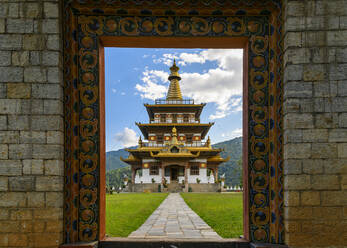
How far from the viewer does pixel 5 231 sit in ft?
11.7

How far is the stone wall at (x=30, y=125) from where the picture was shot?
3.57 metres

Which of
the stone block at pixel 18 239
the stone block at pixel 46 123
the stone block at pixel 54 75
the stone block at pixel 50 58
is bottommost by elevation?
the stone block at pixel 18 239

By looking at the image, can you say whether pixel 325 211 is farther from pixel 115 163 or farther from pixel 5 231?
pixel 115 163

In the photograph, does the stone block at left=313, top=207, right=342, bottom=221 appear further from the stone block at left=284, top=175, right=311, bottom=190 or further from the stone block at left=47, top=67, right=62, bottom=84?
the stone block at left=47, top=67, right=62, bottom=84

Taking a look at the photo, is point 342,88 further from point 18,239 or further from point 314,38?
point 18,239

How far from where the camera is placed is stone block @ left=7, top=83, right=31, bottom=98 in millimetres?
3723

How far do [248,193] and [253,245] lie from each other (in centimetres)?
75

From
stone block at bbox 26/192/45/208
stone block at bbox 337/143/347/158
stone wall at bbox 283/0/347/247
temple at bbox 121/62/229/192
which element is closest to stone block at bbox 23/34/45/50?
stone block at bbox 26/192/45/208

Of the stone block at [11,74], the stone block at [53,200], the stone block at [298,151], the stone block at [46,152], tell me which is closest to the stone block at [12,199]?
the stone block at [53,200]

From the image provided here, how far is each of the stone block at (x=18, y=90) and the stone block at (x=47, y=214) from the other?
168 centimetres

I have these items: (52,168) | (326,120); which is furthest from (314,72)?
(52,168)

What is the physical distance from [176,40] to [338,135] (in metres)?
2.87

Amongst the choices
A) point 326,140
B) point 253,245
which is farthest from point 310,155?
point 253,245

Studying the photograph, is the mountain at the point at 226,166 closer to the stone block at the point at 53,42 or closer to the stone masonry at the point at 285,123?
the stone masonry at the point at 285,123
